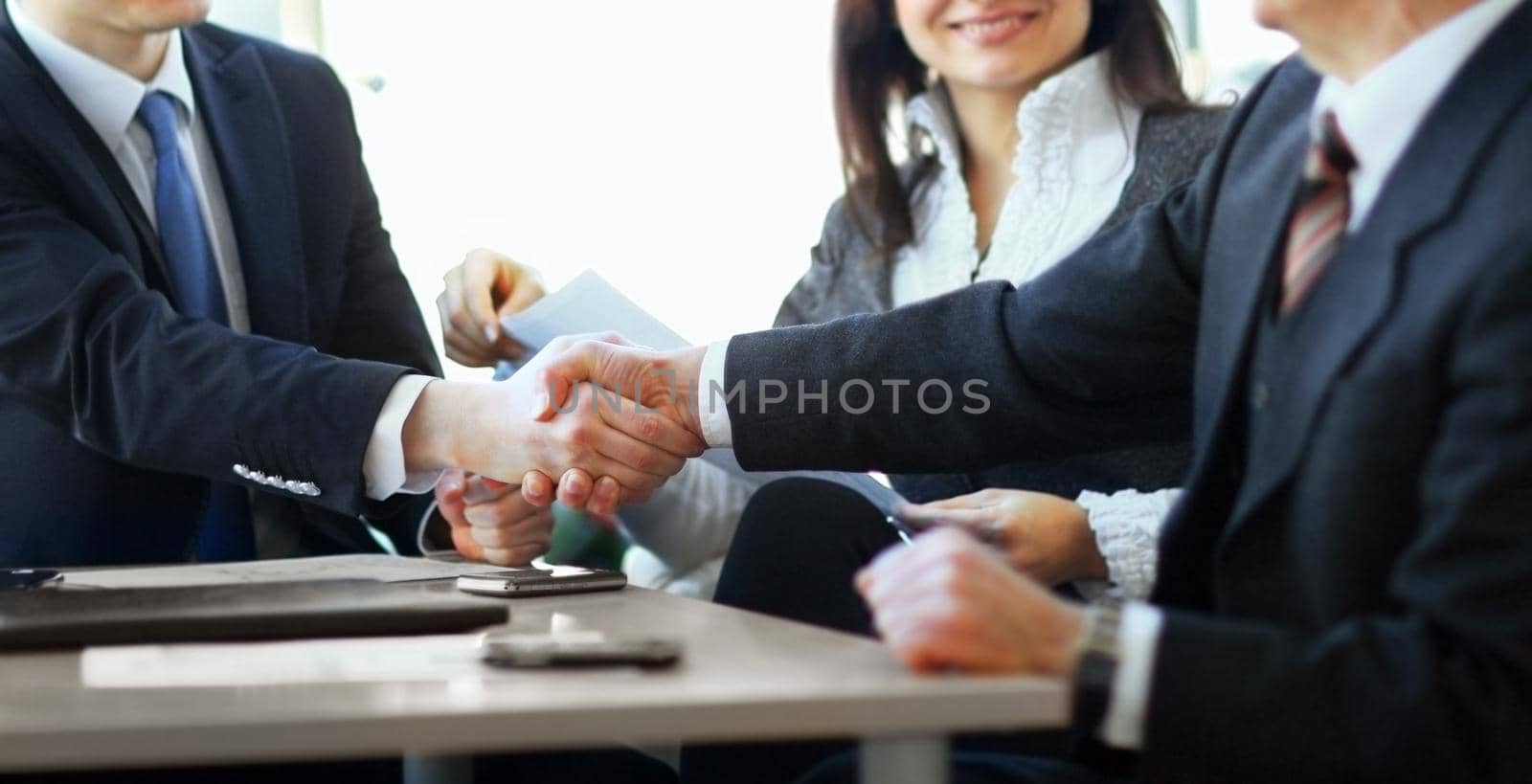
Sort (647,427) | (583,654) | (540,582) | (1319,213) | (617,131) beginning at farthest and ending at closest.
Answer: (617,131) → (647,427) → (540,582) → (1319,213) → (583,654)

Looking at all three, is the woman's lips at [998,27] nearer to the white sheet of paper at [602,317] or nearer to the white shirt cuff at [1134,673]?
the white sheet of paper at [602,317]

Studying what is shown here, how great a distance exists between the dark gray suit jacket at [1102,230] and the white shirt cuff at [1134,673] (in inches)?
26.4

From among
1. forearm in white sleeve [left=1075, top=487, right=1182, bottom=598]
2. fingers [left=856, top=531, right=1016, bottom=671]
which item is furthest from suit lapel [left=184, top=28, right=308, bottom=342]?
fingers [left=856, top=531, right=1016, bottom=671]

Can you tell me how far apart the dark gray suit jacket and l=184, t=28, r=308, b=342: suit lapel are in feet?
1.98

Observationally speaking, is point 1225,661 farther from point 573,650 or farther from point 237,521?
point 237,521

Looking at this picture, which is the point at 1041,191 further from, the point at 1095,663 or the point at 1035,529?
the point at 1095,663

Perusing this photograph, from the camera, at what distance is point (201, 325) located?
1566 millimetres

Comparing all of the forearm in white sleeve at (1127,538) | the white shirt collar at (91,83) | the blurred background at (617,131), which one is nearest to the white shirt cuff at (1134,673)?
the forearm in white sleeve at (1127,538)

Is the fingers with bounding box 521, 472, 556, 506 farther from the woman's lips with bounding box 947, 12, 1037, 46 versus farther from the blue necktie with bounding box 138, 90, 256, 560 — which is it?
the woman's lips with bounding box 947, 12, 1037, 46

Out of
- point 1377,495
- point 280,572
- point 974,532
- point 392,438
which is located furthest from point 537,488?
point 1377,495

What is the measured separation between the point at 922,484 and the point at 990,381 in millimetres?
509

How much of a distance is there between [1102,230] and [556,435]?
67 cm

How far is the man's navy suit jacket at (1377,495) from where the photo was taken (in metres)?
0.72

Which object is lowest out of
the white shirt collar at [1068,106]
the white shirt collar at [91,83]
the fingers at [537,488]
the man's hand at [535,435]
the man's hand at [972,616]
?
the fingers at [537,488]
